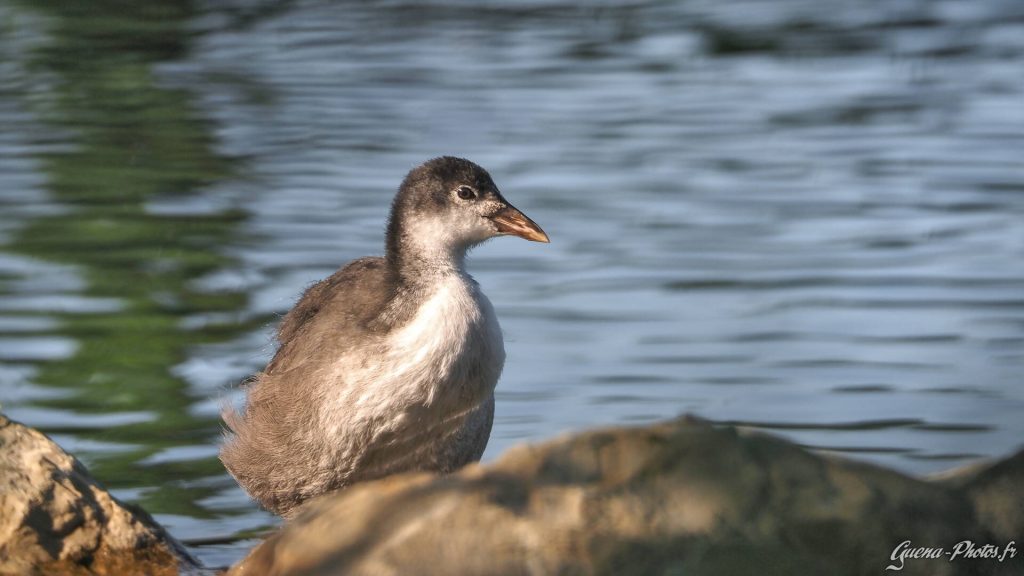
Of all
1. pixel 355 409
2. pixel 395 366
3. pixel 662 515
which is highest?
pixel 662 515

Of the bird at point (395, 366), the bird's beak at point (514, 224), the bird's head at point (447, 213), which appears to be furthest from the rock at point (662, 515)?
the bird's beak at point (514, 224)

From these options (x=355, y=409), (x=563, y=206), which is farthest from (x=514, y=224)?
(x=563, y=206)

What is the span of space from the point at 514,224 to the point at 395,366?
973 mm

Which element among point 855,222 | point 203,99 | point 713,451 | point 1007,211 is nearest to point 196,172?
point 203,99

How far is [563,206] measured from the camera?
1143 cm

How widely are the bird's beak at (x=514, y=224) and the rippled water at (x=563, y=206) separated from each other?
4.00 feet

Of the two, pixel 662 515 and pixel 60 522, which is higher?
pixel 662 515

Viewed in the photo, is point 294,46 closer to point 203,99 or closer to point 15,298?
point 203,99

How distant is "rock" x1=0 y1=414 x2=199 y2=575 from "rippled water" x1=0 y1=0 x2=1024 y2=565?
2.13 ft

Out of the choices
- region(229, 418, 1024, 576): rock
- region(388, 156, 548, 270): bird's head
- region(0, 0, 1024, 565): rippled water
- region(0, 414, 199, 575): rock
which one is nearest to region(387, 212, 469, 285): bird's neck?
region(388, 156, 548, 270): bird's head

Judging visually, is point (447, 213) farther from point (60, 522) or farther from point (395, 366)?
point (60, 522)

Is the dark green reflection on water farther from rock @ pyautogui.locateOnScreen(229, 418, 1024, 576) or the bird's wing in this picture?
rock @ pyautogui.locateOnScreen(229, 418, 1024, 576)

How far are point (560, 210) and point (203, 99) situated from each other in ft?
15.0

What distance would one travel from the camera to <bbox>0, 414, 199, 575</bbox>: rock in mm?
5727
